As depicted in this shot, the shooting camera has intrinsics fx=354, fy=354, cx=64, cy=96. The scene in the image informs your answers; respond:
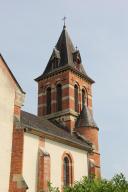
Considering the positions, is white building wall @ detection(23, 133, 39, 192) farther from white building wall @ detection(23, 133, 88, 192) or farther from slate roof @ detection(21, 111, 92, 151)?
slate roof @ detection(21, 111, 92, 151)

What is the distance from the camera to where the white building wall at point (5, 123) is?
18734 mm

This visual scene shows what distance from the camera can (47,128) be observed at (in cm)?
2633

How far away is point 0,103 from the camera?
19.6 m

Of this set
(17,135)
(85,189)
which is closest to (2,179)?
(17,135)

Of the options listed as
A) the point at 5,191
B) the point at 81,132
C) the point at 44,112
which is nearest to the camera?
the point at 5,191

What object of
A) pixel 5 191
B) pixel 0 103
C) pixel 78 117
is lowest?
pixel 5 191

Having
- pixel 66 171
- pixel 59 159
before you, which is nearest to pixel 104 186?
pixel 59 159

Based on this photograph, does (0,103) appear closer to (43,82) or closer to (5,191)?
(5,191)

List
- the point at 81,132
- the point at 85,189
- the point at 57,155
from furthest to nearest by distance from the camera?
the point at 81,132, the point at 57,155, the point at 85,189

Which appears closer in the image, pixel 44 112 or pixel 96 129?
pixel 96 129

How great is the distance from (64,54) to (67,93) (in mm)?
5568

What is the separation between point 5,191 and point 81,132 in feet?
46.3

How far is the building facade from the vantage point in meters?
19.5

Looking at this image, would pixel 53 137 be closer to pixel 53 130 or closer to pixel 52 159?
pixel 52 159
